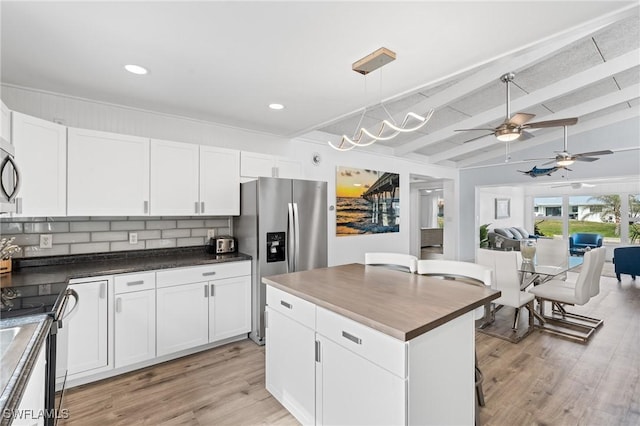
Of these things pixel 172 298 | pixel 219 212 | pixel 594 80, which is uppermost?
pixel 594 80

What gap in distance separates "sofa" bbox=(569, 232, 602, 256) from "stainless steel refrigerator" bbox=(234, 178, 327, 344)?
8272mm

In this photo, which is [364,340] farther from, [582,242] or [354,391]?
[582,242]

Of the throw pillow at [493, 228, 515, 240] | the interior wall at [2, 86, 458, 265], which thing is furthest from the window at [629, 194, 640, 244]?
the interior wall at [2, 86, 458, 265]

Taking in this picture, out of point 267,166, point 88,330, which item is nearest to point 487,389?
point 267,166

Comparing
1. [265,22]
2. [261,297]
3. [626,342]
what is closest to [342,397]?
[261,297]

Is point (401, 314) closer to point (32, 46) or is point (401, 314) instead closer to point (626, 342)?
point (32, 46)

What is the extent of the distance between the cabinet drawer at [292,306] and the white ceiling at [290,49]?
1654 mm

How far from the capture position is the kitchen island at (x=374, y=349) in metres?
1.32

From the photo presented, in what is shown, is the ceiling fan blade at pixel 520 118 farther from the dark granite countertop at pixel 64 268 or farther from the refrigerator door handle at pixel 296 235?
the dark granite countertop at pixel 64 268

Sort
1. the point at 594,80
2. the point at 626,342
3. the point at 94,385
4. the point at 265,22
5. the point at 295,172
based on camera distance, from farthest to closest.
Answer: the point at 295,172, the point at 594,80, the point at 626,342, the point at 94,385, the point at 265,22

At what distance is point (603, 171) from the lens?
5660mm

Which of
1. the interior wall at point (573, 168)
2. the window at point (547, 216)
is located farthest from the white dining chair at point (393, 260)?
the window at point (547, 216)

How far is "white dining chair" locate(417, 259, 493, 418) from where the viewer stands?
6.23 feet

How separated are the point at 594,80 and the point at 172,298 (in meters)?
5.05
